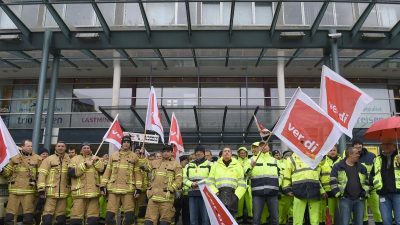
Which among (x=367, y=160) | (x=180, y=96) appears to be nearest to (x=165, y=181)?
(x=367, y=160)

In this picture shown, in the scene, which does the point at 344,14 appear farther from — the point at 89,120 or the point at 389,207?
the point at 89,120

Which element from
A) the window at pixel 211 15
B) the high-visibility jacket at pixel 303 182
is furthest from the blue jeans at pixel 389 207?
the window at pixel 211 15

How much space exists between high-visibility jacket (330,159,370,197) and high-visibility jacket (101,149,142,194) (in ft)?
11.6

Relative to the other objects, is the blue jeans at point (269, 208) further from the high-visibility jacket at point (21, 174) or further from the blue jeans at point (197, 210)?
the high-visibility jacket at point (21, 174)

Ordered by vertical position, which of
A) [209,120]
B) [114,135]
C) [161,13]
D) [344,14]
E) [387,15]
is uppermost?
A: [344,14]

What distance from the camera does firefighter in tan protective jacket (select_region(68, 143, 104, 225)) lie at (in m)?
7.43

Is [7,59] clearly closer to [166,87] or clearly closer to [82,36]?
[82,36]

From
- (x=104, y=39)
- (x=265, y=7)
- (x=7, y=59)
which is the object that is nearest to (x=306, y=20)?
(x=265, y=7)

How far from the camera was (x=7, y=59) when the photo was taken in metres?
15.7

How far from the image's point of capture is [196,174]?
767 cm

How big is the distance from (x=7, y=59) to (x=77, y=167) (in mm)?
10191

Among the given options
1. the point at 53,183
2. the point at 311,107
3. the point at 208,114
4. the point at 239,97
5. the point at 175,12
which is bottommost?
the point at 53,183

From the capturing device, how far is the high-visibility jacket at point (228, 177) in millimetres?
7012

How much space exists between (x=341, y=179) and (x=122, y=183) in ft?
12.9
